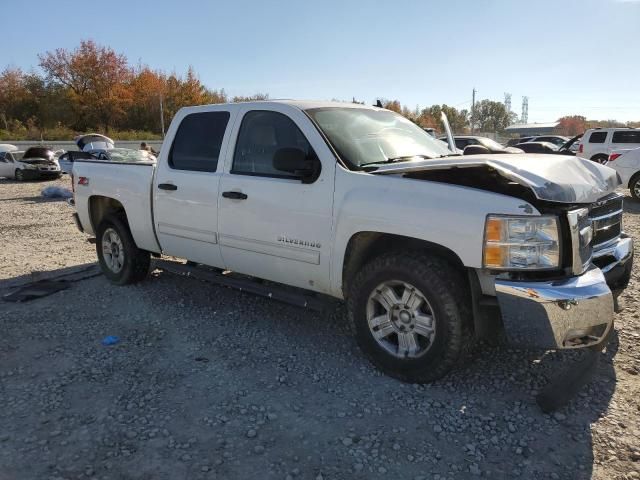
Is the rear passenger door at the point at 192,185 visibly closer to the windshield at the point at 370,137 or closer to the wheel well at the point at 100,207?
the windshield at the point at 370,137

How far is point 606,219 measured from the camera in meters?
3.71

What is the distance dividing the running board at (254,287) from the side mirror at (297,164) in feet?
3.13

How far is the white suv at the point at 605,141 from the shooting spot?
18.4m

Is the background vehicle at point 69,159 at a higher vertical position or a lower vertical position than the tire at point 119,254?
higher

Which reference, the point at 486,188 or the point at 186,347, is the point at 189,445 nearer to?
the point at 186,347

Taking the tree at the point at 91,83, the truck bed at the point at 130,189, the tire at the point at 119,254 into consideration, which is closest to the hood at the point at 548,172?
the truck bed at the point at 130,189

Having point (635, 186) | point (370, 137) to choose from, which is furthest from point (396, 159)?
point (635, 186)

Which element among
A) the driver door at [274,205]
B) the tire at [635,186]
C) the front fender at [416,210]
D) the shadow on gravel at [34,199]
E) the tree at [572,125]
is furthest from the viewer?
the tree at [572,125]

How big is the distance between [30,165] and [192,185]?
20230mm

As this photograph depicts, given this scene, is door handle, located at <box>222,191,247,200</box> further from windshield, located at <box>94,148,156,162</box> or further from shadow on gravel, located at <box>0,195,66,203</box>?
windshield, located at <box>94,148,156,162</box>

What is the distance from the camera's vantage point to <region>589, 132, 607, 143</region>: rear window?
18.8 metres

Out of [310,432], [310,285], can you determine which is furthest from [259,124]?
[310,432]

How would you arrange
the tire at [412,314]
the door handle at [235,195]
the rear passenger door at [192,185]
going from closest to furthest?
the tire at [412,314]
the door handle at [235,195]
the rear passenger door at [192,185]

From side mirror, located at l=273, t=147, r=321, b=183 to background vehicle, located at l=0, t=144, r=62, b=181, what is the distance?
21.3 meters
